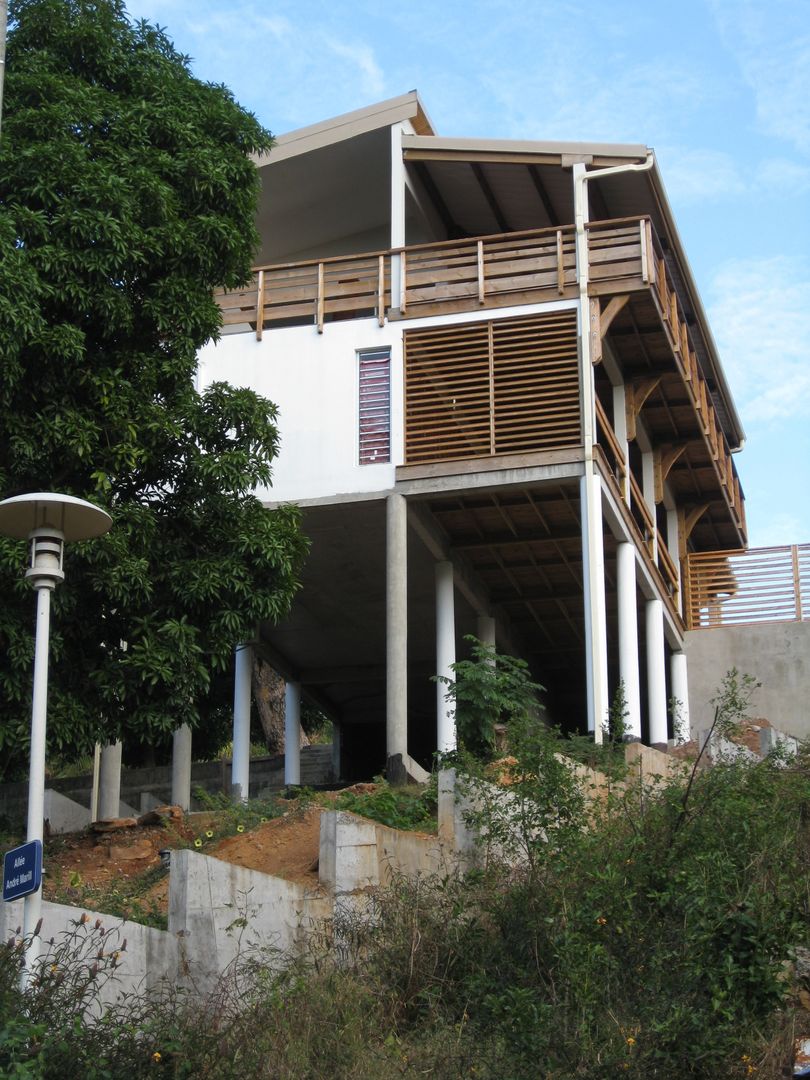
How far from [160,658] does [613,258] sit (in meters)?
9.80

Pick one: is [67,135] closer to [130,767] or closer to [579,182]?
[579,182]

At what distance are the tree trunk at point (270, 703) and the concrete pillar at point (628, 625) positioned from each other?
13.9 metres

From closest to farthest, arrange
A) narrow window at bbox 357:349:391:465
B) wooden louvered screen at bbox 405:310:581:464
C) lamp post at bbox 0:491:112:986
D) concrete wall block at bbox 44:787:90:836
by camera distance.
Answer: lamp post at bbox 0:491:112:986, concrete wall block at bbox 44:787:90:836, wooden louvered screen at bbox 405:310:581:464, narrow window at bbox 357:349:391:465

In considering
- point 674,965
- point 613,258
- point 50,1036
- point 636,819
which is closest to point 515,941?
point 674,965

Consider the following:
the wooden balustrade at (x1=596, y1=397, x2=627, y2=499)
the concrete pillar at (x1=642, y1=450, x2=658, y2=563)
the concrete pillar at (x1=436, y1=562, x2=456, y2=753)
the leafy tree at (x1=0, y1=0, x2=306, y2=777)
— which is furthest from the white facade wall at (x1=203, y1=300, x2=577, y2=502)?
the concrete pillar at (x1=642, y1=450, x2=658, y2=563)

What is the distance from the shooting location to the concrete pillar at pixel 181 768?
2296 cm

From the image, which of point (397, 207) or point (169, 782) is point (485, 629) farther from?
point (397, 207)

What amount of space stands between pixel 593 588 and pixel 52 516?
11.4 m

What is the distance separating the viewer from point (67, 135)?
53.8 feet

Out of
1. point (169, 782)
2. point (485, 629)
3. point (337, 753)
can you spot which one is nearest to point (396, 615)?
point (485, 629)

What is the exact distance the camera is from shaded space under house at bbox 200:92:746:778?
21.6m

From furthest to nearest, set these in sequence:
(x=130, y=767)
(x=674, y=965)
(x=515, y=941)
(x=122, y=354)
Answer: (x=130, y=767) < (x=122, y=354) < (x=515, y=941) < (x=674, y=965)

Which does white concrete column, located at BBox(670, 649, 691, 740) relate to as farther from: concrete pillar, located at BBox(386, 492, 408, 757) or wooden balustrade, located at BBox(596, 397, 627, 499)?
concrete pillar, located at BBox(386, 492, 408, 757)

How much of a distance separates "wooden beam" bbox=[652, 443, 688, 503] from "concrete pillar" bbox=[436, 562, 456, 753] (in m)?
5.16
